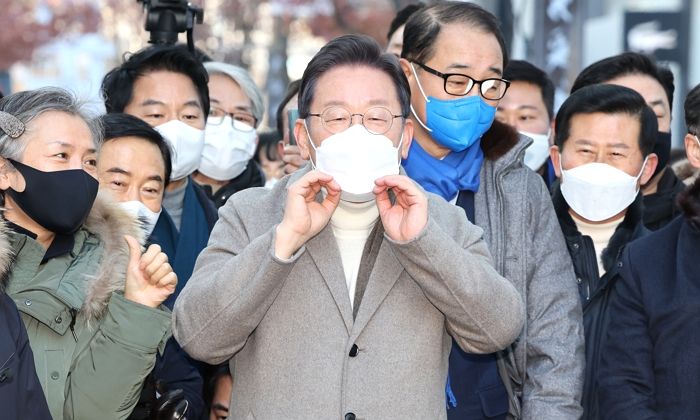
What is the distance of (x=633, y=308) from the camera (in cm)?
395

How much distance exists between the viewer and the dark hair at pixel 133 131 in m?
4.80

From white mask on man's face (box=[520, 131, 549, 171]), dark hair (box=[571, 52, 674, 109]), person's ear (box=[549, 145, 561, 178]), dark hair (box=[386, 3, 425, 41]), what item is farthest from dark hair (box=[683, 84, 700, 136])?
dark hair (box=[386, 3, 425, 41])

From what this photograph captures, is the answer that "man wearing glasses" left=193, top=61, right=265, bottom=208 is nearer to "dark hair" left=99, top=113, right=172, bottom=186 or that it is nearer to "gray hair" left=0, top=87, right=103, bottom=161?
"dark hair" left=99, top=113, right=172, bottom=186

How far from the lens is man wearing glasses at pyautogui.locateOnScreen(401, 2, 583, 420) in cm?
404

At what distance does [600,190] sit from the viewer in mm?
4715

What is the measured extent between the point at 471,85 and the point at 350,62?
742 mm

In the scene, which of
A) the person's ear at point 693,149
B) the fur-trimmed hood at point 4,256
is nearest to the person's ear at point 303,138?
the fur-trimmed hood at point 4,256

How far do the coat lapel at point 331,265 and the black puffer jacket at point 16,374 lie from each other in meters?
0.88

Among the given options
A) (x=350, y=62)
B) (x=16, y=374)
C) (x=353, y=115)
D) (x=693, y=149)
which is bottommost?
(x=16, y=374)

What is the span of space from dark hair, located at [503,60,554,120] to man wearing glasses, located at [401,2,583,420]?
6.10 ft

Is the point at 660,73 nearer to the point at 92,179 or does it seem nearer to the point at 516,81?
the point at 516,81

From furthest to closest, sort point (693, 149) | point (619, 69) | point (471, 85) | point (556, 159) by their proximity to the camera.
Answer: point (619, 69) → point (556, 159) → point (471, 85) → point (693, 149)

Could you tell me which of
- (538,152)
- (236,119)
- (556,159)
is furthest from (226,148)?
(556,159)

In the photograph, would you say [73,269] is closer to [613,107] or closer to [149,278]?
[149,278]
